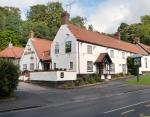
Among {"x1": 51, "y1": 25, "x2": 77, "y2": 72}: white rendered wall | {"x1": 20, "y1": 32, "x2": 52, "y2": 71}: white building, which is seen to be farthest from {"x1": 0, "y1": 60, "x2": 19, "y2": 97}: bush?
{"x1": 20, "y1": 32, "x2": 52, "y2": 71}: white building

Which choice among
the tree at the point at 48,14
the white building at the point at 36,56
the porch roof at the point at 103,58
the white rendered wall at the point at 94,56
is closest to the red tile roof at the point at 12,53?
the white building at the point at 36,56

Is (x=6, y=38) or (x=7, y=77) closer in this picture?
(x=7, y=77)

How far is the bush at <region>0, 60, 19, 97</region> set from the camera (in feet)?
91.5

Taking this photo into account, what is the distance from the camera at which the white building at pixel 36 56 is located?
55.8m

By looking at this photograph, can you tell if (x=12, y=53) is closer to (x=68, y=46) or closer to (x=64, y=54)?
(x=64, y=54)

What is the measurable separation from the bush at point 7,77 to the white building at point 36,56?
82.5 ft

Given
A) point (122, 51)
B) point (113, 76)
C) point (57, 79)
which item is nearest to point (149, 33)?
point (122, 51)

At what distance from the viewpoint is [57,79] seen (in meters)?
41.6

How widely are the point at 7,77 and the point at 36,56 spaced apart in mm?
28315

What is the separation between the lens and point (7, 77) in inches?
1119

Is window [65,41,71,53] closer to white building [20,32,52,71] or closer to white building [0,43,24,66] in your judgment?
white building [20,32,52,71]

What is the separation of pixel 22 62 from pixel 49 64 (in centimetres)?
764

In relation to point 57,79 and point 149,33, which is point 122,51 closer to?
point 57,79

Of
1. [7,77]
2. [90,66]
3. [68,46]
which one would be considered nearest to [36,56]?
[68,46]
